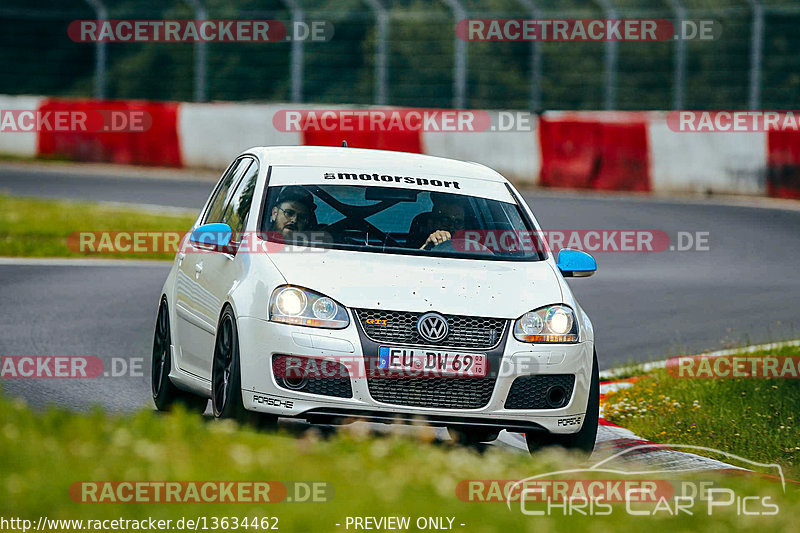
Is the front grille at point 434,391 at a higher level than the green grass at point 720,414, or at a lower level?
higher

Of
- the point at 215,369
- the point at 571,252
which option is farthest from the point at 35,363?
the point at 571,252

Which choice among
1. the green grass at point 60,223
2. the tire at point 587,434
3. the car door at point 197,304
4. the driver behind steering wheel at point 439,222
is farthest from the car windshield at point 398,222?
the green grass at point 60,223

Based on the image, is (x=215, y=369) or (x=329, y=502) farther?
(x=215, y=369)

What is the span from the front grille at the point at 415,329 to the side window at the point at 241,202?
139 cm

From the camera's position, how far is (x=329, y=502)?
5312 millimetres

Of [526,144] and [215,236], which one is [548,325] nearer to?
[215,236]

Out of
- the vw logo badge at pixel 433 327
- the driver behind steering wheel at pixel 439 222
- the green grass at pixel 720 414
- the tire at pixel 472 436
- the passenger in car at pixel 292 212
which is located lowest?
the green grass at pixel 720 414

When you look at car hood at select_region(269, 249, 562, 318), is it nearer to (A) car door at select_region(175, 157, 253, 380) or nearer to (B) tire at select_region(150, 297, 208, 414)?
(A) car door at select_region(175, 157, 253, 380)

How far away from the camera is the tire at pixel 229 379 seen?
7.70 metres

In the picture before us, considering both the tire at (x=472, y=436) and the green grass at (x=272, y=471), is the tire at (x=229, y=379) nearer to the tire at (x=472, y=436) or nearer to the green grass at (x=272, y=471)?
the green grass at (x=272, y=471)

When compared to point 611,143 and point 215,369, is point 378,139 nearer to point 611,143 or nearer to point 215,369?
point 611,143

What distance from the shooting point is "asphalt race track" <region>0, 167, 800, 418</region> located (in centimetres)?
1167

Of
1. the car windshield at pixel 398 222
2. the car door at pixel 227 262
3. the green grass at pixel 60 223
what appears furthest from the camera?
the green grass at pixel 60 223

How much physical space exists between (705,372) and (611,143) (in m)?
15.3
